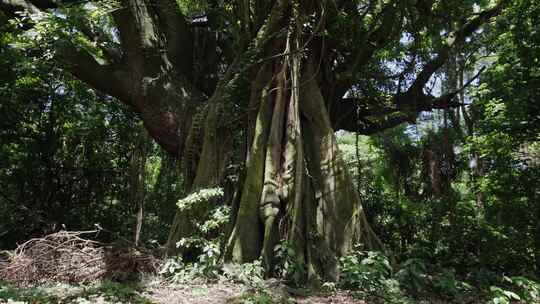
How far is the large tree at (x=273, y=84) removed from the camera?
17.8 feet

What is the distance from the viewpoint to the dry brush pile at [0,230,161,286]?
486 cm

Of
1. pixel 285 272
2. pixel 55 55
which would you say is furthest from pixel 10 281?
pixel 55 55

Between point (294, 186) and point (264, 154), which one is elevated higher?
point (264, 154)

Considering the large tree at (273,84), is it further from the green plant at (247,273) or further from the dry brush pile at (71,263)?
the dry brush pile at (71,263)

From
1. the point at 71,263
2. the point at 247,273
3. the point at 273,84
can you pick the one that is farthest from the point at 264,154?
Result: the point at 71,263

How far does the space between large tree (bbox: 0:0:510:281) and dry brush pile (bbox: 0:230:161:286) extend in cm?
52

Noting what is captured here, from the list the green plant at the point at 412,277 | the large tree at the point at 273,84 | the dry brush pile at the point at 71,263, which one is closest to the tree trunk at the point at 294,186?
the large tree at the point at 273,84

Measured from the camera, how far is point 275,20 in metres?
6.03

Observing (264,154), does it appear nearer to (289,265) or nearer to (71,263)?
(289,265)

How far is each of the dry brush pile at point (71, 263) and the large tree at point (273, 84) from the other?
1.72 ft

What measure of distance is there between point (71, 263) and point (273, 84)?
3446 millimetres

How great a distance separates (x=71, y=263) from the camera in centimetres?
500

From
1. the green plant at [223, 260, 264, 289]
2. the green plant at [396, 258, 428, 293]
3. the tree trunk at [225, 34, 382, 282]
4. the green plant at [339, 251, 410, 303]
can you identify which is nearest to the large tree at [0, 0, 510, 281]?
the tree trunk at [225, 34, 382, 282]

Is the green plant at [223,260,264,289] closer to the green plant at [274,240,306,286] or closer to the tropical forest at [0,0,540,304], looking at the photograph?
the tropical forest at [0,0,540,304]
